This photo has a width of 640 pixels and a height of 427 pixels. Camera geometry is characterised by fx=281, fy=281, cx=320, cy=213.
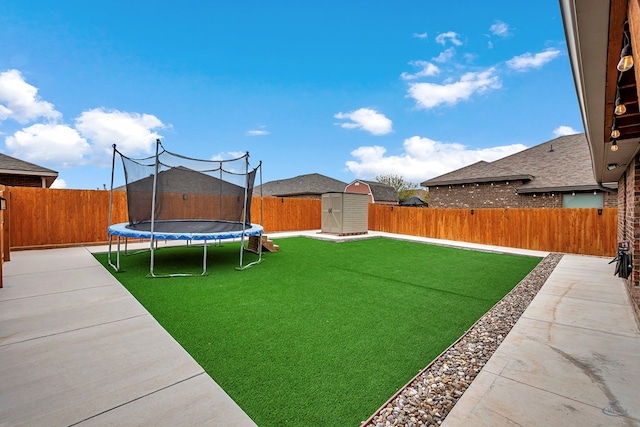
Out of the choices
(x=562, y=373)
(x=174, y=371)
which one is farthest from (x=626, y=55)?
(x=174, y=371)

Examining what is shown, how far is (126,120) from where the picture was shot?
46.4 ft

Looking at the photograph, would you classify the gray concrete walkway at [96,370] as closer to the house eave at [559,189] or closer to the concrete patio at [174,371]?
the concrete patio at [174,371]

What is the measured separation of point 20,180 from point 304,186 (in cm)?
1768

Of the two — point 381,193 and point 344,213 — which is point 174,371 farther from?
point 381,193

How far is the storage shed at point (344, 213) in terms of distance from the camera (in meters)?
10.2

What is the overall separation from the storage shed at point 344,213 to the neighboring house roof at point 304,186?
41.2ft

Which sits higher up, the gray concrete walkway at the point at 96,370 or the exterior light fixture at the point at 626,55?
the exterior light fixture at the point at 626,55

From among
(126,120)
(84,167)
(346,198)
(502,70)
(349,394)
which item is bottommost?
(349,394)

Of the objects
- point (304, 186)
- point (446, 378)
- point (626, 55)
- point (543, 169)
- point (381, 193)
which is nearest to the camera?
point (626, 55)

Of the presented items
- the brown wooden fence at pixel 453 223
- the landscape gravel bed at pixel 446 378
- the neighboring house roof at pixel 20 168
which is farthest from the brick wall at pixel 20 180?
the landscape gravel bed at pixel 446 378

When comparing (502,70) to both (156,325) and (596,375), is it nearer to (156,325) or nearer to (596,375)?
(596,375)

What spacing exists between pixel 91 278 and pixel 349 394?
14.1 ft

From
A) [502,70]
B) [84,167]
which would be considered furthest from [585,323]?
[84,167]

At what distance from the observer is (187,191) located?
5703mm
